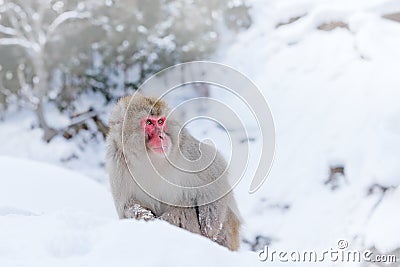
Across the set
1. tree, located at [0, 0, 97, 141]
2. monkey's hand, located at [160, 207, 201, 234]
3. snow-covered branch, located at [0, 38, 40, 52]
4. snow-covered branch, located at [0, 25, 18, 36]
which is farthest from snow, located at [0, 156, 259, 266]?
snow-covered branch, located at [0, 25, 18, 36]

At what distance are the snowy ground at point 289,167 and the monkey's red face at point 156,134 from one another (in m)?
0.36

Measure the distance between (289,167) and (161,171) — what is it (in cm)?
419

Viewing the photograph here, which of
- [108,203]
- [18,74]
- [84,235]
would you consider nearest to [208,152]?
[84,235]

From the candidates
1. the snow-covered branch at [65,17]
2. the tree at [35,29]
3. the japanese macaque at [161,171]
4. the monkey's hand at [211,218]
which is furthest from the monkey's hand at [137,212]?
the snow-covered branch at [65,17]

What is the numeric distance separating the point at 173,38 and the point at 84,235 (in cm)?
764

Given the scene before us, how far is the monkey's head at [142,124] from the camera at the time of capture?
259 cm

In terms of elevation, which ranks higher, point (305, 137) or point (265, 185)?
point (305, 137)

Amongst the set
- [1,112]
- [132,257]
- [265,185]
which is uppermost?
[1,112]

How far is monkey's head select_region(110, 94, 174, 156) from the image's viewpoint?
259 centimetres

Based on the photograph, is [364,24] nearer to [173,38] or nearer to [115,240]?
[173,38]

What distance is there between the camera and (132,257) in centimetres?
169

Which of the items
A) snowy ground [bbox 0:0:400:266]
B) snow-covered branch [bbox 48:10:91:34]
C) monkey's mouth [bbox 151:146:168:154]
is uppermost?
snow-covered branch [bbox 48:10:91:34]

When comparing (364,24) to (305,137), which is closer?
(305,137)

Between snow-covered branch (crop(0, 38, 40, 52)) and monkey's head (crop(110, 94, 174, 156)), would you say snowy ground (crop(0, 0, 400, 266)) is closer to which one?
monkey's head (crop(110, 94, 174, 156))
